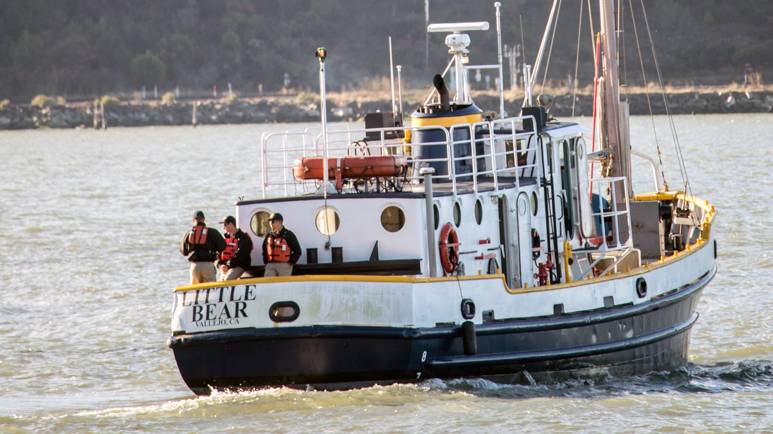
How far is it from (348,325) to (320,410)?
1099 millimetres

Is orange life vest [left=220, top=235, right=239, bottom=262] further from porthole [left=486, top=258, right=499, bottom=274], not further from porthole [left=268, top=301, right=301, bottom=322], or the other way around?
porthole [left=486, top=258, right=499, bottom=274]

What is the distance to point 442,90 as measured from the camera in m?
18.7

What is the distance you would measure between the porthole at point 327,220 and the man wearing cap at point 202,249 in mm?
1232

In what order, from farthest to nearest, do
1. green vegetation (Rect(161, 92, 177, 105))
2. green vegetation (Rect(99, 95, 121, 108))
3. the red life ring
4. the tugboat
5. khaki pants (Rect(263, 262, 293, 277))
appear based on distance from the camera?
green vegetation (Rect(99, 95, 121, 108)) → green vegetation (Rect(161, 92, 177, 105)) → the red life ring → khaki pants (Rect(263, 262, 293, 277)) → the tugboat

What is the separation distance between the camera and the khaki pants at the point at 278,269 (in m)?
17.2

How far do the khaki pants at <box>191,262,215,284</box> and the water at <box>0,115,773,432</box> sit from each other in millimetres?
1382

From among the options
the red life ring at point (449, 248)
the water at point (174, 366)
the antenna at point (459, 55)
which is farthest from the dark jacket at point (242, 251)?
the antenna at point (459, 55)

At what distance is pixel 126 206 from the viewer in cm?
4984

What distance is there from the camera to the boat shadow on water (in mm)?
17578

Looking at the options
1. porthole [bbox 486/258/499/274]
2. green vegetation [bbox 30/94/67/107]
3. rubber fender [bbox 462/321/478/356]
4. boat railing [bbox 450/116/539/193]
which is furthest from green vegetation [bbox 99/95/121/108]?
rubber fender [bbox 462/321/478/356]

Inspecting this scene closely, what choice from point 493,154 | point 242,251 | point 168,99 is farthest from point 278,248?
point 168,99

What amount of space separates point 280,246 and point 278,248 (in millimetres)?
35

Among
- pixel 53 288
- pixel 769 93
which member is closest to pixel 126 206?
pixel 53 288

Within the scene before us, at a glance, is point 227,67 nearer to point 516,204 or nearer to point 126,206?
point 126,206
